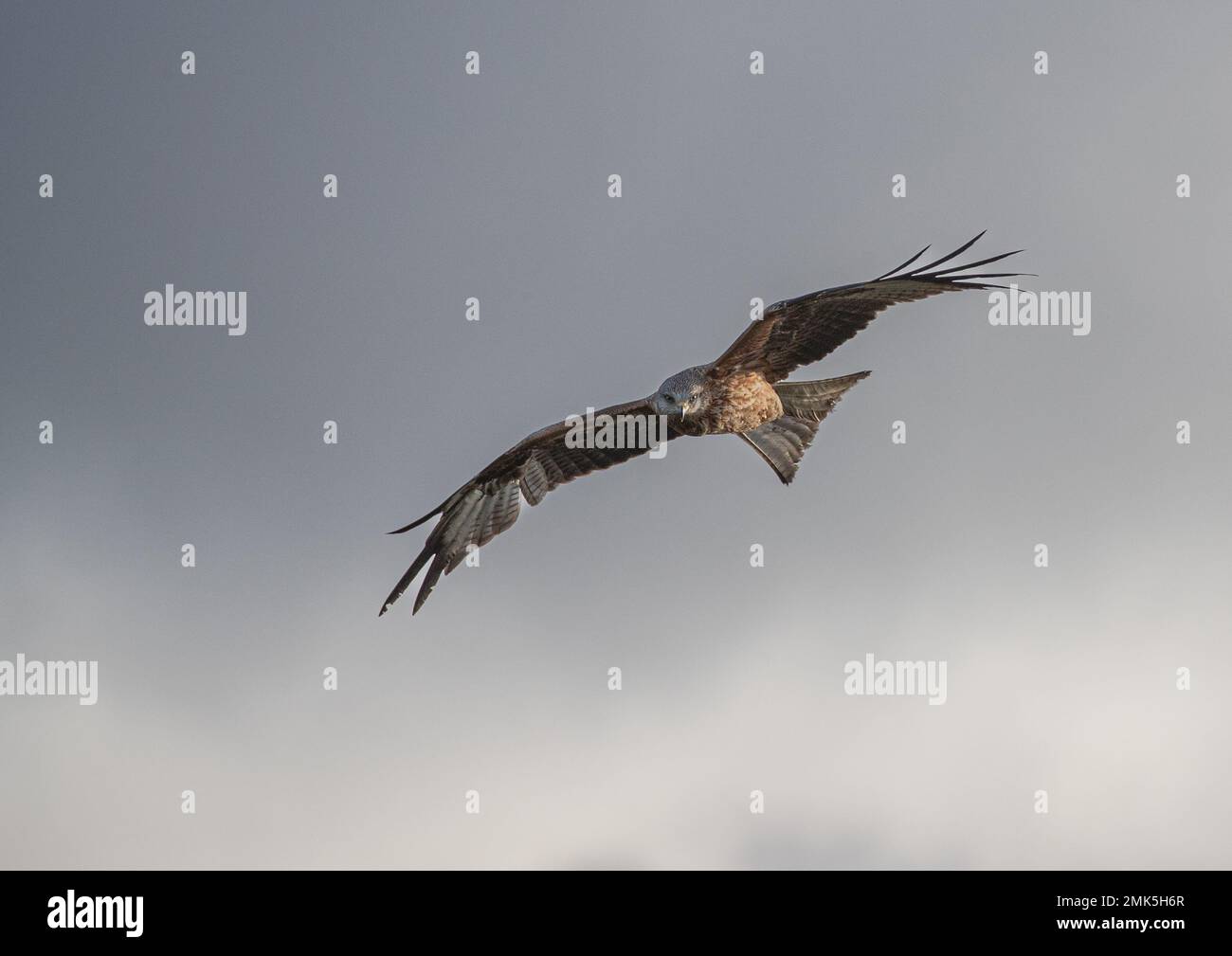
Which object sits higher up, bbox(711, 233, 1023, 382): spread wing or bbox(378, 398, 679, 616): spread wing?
bbox(711, 233, 1023, 382): spread wing

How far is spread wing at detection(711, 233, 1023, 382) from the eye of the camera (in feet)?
32.8

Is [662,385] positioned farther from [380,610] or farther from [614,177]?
[614,177]

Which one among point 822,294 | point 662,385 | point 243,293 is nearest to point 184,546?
point 243,293

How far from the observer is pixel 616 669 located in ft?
54.1

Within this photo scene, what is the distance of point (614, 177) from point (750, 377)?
4.83 meters

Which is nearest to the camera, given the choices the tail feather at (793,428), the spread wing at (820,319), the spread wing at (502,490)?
the spread wing at (820,319)

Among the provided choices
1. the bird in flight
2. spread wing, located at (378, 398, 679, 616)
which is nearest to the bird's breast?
the bird in flight

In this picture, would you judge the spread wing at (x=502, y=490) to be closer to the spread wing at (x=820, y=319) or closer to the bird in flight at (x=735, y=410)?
the bird in flight at (x=735, y=410)

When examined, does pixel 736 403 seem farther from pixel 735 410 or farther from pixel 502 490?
pixel 502 490

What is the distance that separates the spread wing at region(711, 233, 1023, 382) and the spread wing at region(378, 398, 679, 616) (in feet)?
6.25

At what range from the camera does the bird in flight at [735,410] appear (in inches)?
418

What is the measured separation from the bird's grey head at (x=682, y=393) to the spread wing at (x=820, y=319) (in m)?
0.22

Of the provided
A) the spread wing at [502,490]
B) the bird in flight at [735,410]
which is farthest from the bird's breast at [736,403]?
the spread wing at [502,490]

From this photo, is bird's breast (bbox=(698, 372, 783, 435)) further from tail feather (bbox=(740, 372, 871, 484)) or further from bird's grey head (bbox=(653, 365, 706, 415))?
tail feather (bbox=(740, 372, 871, 484))
